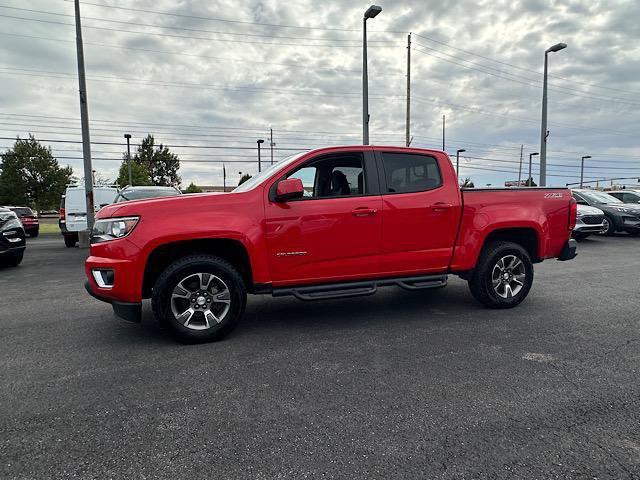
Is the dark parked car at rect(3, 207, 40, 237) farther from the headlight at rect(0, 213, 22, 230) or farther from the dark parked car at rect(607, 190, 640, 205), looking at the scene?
the dark parked car at rect(607, 190, 640, 205)

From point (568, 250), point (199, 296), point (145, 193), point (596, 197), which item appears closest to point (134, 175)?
point (145, 193)

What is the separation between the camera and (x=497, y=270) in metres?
4.99

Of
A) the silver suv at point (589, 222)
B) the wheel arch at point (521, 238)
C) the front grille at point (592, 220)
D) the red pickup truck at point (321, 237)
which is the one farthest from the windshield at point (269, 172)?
the front grille at point (592, 220)

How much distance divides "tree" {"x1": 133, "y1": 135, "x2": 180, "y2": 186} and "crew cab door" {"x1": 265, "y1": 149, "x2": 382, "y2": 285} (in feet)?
195

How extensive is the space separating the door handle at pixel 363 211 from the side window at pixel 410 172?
351 mm

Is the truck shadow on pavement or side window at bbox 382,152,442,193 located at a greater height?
side window at bbox 382,152,442,193

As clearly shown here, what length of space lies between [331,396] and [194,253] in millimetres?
2015

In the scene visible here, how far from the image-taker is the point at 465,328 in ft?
14.1

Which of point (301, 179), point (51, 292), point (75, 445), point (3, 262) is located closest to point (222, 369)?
point (75, 445)

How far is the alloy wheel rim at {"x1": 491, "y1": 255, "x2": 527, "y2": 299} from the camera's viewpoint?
16.4 ft

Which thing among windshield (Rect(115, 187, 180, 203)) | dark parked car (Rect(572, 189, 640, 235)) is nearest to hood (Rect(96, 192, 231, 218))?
windshield (Rect(115, 187, 180, 203))

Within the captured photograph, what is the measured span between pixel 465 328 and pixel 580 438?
1.99 m

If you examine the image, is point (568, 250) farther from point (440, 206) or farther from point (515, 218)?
point (440, 206)

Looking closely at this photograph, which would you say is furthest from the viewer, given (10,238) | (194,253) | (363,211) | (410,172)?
(10,238)
